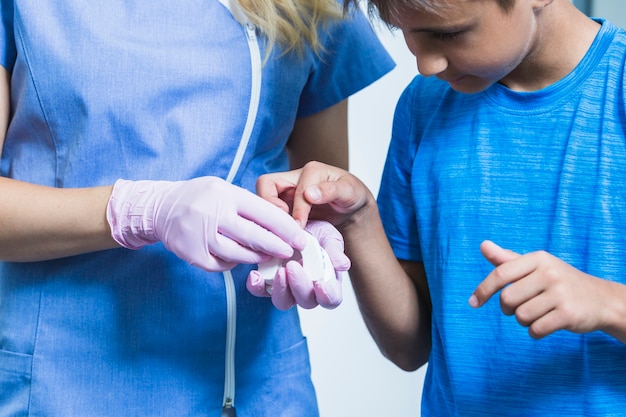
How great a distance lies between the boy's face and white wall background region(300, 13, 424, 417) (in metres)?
1.03

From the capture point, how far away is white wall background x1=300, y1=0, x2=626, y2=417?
1895 mm

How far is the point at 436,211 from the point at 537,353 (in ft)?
0.73

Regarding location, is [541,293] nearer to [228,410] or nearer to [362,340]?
[228,410]

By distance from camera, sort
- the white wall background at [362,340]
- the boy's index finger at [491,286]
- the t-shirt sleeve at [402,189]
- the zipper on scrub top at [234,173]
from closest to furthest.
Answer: the boy's index finger at [491,286], the zipper on scrub top at [234,173], the t-shirt sleeve at [402,189], the white wall background at [362,340]

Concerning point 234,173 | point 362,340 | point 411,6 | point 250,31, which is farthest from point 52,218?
point 362,340

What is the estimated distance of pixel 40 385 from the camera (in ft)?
2.88

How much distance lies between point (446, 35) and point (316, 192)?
9.1 inches

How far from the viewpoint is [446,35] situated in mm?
854

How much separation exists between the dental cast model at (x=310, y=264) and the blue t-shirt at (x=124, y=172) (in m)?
0.10

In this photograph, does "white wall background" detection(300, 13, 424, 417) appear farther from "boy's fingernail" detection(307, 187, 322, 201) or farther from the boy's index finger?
the boy's index finger

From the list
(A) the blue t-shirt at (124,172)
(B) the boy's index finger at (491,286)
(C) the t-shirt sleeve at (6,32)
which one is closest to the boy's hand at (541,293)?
(B) the boy's index finger at (491,286)

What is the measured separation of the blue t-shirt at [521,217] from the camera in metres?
0.88

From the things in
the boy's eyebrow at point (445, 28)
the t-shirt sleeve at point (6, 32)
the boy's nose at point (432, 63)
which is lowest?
the t-shirt sleeve at point (6, 32)

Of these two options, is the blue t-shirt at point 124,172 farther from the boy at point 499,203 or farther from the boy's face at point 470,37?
the boy's face at point 470,37
